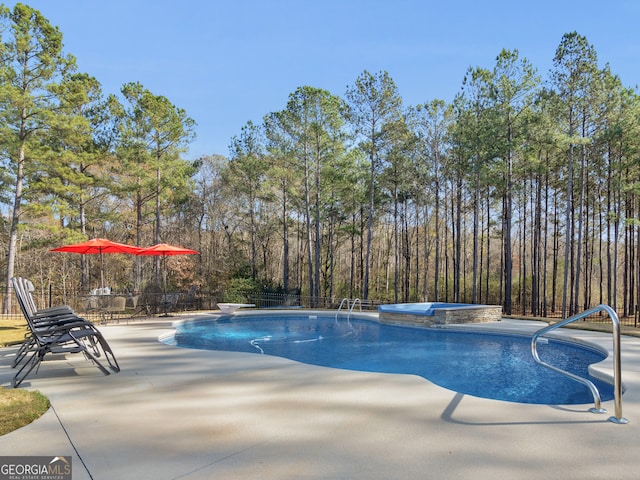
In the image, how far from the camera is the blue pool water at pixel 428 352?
4898 millimetres

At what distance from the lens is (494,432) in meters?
2.60

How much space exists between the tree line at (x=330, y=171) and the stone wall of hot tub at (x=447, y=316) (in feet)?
14.4

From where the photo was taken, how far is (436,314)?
409 inches

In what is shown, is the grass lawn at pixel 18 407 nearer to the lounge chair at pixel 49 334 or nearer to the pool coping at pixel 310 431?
the pool coping at pixel 310 431

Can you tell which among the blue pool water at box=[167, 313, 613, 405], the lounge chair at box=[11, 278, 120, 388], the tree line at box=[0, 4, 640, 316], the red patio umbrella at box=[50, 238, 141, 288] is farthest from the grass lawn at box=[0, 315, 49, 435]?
the tree line at box=[0, 4, 640, 316]

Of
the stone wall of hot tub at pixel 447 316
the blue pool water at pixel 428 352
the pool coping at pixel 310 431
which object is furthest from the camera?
the stone wall of hot tub at pixel 447 316

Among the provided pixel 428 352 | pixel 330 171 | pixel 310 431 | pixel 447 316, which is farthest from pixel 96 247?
pixel 330 171

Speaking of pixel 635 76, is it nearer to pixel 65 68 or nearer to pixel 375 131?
pixel 375 131

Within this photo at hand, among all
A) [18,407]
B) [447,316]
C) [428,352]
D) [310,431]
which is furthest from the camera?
[447,316]

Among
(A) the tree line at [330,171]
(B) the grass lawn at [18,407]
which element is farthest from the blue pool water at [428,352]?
(A) the tree line at [330,171]

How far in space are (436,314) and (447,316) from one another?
297 mm

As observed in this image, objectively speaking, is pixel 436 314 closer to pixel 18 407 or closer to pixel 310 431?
pixel 310 431

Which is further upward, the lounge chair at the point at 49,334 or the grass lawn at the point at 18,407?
the lounge chair at the point at 49,334

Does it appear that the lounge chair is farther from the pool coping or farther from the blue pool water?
the blue pool water
